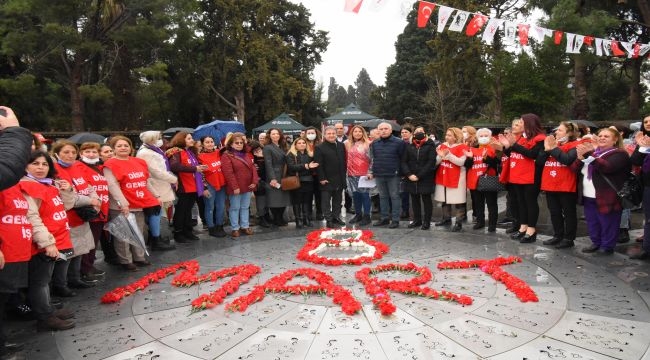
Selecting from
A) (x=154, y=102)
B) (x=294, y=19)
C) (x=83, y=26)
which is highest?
(x=294, y=19)

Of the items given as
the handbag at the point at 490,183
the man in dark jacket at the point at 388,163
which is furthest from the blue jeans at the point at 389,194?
the handbag at the point at 490,183

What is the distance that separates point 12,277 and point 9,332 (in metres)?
0.90

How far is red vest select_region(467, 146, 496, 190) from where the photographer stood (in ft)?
24.4

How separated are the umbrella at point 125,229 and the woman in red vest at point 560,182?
5.77m

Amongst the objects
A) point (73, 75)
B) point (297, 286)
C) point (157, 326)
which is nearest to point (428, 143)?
point (297, 286)

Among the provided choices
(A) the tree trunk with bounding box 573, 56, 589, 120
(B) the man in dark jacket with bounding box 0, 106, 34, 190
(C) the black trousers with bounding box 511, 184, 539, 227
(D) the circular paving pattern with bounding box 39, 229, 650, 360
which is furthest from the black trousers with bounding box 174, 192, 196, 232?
(A) the tree trunk with bounding box 573, 56, 589, 120

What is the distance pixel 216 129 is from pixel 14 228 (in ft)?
23.2

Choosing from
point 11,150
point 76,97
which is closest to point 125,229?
A: point 11,150

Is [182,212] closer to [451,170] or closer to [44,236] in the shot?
[44,236]

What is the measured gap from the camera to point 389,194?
826cm

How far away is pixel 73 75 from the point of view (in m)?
20.1

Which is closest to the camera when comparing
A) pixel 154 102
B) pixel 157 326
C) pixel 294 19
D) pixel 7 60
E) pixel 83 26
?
pixel 157 326

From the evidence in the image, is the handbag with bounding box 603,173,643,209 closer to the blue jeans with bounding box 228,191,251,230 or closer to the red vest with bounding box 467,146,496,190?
the red vest with bounding box 467,146,496,190

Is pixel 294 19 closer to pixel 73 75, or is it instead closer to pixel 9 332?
pixel 73 75
